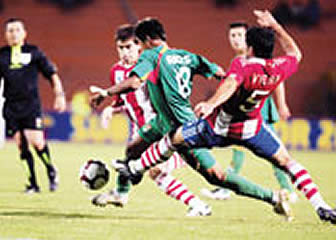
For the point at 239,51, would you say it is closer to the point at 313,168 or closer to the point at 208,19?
the point at 313,168

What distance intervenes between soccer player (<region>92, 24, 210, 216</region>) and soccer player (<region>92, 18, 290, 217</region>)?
0.30 m

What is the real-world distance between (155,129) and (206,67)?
0.76 m

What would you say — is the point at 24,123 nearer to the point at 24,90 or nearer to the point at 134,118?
the point at 24,90

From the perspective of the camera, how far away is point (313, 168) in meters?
16.5

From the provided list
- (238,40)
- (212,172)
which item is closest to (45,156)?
(238,40)

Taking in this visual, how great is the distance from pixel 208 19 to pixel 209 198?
84.5 ft

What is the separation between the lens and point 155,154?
7496mm

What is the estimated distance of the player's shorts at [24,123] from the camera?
10633 millimetres

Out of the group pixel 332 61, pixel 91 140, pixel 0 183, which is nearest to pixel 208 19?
pixel 332 61

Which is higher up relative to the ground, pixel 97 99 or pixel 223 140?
pixel 97 99

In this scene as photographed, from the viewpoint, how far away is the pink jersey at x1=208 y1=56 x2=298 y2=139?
22.9 ft

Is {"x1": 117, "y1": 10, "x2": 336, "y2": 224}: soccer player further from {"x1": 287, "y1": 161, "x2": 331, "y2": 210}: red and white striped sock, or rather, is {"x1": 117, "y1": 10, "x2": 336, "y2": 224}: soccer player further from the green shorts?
the green shorts

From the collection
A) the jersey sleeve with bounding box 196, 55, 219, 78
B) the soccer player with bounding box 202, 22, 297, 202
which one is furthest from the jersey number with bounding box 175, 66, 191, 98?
the soccer player with bounding box 202, 22, 297, 202

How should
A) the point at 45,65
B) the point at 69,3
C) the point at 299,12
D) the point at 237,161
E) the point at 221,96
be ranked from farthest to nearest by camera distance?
the point at 69,3 → the point at 299,12 → the point at 237,161 → the point at 45,65 → the point at 221,96
